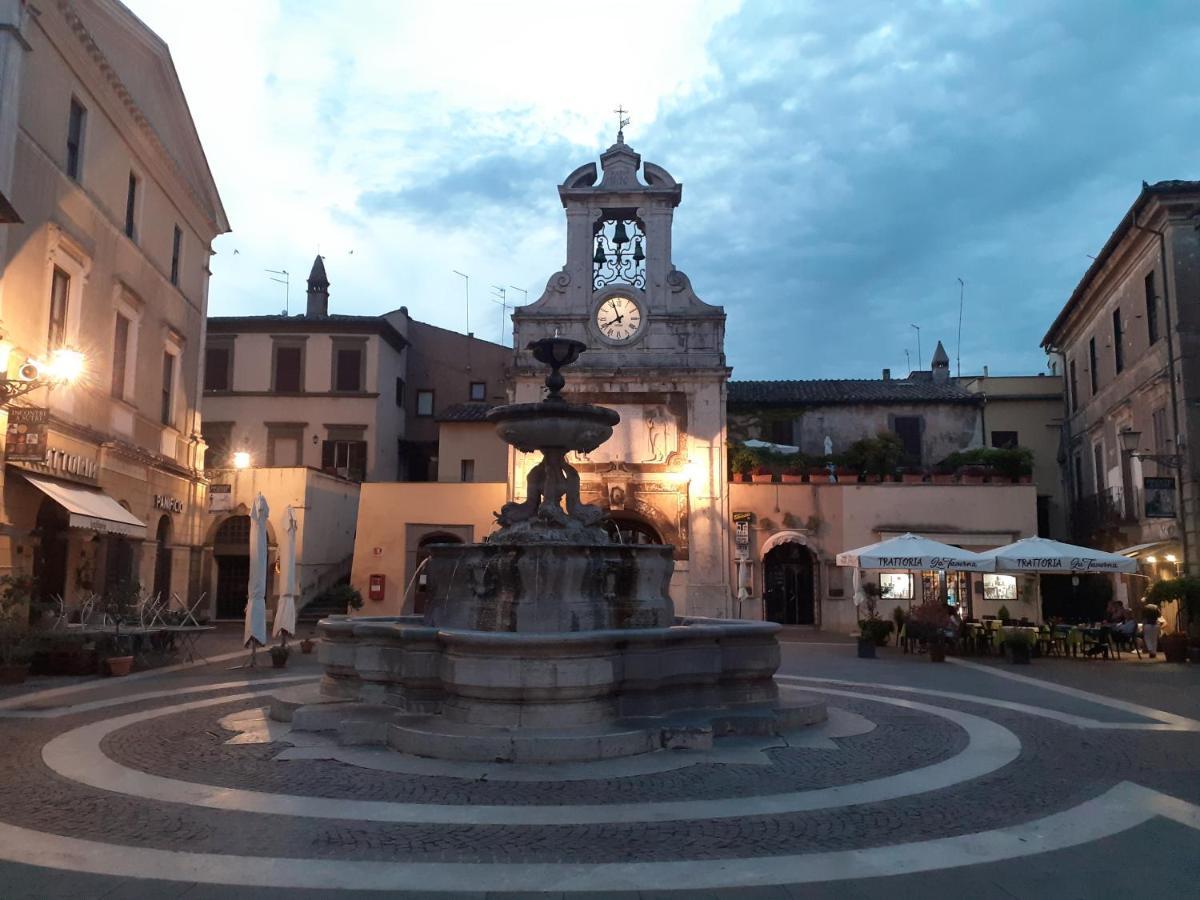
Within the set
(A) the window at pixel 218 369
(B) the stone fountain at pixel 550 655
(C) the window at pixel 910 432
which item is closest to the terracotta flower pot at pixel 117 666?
(B) the stone fountain at pixel 550 655

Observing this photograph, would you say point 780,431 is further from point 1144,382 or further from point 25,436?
point 25,436

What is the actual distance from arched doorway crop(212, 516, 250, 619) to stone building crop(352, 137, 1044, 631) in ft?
13.7

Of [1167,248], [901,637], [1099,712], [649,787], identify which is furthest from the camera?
[1167,248]

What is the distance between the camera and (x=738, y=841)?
5.52 metres

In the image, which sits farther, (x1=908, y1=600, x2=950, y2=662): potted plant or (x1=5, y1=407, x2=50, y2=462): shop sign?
(x1=908, y1=600, x2=950, y2=662): potted plant

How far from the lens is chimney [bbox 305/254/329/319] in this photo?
138ft

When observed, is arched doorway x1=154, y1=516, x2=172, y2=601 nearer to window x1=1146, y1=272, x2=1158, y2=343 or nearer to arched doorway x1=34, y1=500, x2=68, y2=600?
arched doorway x1=34, y1=500, x2=68, y2=600

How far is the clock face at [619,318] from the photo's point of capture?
92.4 feet

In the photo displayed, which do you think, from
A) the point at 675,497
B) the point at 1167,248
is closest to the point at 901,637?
the point at 675,497

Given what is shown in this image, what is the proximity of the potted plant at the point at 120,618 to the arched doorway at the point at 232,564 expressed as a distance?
38.3 feet

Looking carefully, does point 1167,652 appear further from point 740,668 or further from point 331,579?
point 331,579

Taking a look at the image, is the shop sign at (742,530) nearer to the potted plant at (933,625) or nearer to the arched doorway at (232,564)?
the potted plant at (933,625)

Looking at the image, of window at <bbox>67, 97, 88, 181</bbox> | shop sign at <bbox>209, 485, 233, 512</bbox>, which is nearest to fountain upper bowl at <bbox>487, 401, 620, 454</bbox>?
window at <bbox>67, 97, 88, 181</bbox>

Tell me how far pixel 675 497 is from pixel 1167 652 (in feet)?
42.7
